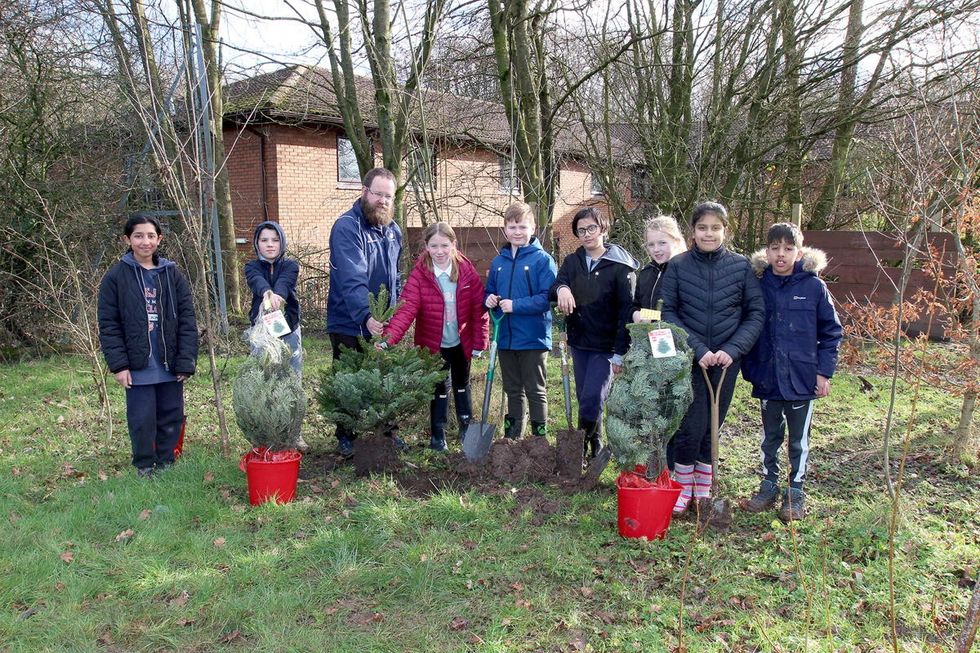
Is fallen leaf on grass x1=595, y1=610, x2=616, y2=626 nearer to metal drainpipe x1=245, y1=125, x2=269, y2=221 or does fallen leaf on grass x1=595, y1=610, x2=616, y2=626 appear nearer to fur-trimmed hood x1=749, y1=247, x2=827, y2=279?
fur-trimmed hood x1=749, y1=247, x2=827, y2=279

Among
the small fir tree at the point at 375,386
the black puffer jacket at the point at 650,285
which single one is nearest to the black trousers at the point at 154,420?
the small fir tree at the point at 375,386

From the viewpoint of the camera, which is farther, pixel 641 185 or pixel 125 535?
pixel 641 185

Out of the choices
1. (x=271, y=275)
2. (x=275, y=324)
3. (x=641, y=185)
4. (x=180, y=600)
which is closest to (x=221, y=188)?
(x=641, y=185)

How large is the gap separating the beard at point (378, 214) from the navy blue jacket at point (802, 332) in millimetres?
2593

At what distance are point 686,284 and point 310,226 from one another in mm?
13465

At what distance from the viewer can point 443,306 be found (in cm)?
489

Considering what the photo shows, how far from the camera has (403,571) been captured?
3.36m

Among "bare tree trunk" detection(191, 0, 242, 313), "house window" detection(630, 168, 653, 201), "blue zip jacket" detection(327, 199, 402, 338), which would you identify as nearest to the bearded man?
"blue zip jacket" detection(327, 199, 402, 338)

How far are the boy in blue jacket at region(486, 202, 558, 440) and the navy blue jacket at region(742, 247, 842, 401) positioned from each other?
4.94ft

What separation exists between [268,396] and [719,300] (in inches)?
105

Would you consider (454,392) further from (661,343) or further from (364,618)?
(364,618)

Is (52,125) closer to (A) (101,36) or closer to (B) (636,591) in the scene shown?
(A) (101,36)

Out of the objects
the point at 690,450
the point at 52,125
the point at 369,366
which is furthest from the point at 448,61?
the point at 690,450

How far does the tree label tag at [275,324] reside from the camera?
417cm
